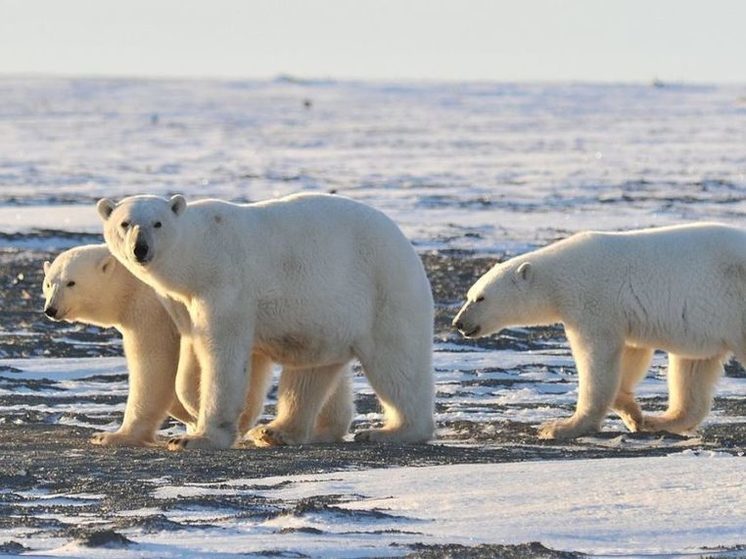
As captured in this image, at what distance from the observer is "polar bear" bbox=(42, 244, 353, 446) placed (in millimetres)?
7930

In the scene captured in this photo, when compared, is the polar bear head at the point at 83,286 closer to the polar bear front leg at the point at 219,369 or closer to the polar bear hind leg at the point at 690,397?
the polar bear front leg at the point at 219,369

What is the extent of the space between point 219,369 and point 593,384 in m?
1.82

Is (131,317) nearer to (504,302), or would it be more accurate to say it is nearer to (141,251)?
(141,251)

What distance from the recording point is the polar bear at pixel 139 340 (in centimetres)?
793

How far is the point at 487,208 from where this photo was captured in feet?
71.1

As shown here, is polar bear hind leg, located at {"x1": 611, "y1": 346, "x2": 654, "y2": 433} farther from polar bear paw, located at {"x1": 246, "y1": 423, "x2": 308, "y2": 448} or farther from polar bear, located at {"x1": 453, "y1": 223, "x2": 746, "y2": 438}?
polar bear paw, located at {"x1": 246, "y1": 423, "x2": 308, "y2": 448}

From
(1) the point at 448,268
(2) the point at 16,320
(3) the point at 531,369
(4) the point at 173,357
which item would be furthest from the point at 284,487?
(1) the point at 448,268

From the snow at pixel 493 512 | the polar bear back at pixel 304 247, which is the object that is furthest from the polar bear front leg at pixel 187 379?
the snow at pixel 493 512

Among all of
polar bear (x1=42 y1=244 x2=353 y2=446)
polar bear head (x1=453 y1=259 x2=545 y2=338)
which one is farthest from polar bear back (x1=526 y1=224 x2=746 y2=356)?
polar bear (x1=42 y1=244 x2=353 y2=446)

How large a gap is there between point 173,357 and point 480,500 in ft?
9.32

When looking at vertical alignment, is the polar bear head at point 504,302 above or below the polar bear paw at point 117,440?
above

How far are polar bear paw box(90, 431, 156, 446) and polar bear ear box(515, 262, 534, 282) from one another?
2.08 metres

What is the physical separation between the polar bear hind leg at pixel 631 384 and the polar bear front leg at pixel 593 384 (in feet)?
0.49

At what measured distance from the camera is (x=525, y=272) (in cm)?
865
